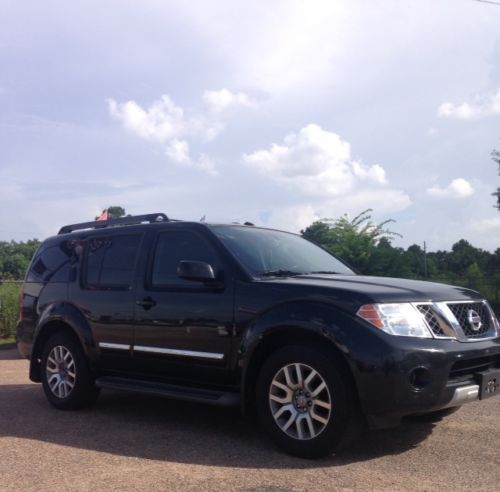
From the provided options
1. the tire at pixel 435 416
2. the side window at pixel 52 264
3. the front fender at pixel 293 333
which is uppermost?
the side window at pixel 52 264

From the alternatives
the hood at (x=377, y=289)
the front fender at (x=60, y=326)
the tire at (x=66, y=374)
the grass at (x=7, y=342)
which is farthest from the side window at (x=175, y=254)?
the grass at (x=7, y=342)

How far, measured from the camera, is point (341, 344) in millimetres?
4840

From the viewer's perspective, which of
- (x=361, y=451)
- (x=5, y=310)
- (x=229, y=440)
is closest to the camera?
(x=361, y=451)

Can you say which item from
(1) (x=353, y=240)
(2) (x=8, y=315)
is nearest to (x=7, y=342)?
(2) (x=8, y=315)

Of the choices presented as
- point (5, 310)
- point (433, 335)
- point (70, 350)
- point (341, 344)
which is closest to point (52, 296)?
point (70, 350)

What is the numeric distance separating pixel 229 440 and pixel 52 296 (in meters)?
2.95

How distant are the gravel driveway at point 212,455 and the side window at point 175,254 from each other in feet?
4.49

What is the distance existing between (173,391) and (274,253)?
5.11ft

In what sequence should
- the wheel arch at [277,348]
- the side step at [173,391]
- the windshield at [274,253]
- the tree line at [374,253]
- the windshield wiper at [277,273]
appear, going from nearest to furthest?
the wheel arch at [277,348] < the side step at [173,391] < the windshield wiper at [277,273] < the windshield at [274,253] < the tree line at [374,253]

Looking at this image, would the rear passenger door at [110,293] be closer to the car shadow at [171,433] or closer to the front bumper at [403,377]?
the car shadow at [171,433]

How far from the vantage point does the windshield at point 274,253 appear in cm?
593

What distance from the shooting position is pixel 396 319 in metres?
4.86

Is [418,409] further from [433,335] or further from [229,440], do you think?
[229,440]

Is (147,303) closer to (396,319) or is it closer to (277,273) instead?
(277,273)
